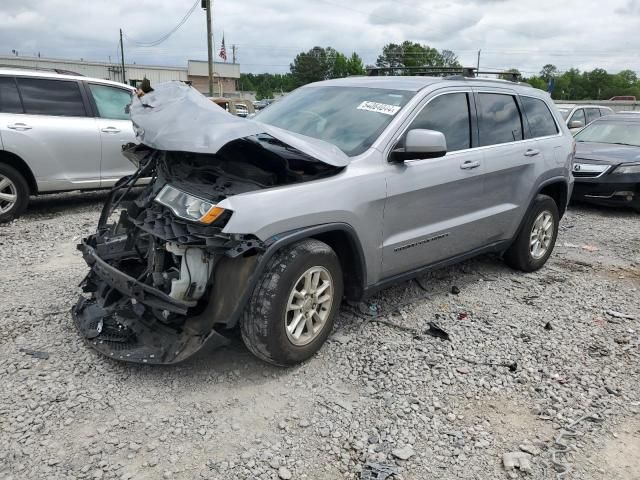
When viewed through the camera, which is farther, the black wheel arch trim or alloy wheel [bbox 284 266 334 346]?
alloy wheel [bbox 284 266 334 346]

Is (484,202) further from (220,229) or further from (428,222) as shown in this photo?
(220,229)

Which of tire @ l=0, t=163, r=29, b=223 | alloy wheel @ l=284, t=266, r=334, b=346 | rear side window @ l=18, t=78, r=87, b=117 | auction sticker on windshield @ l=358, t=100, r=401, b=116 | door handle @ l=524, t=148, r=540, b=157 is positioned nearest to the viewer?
alloy wheel @ l=284, t=266, r=334, b=346

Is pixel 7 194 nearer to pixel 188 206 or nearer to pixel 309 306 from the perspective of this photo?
pixel 188 206

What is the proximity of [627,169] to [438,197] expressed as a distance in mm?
6073

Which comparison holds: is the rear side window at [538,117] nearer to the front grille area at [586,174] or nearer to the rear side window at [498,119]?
the rear side window at [498,119]

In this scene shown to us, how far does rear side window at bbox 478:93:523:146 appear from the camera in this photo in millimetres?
4680

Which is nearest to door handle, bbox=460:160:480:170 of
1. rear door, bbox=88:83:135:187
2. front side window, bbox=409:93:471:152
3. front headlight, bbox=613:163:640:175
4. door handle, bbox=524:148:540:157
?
front side window, bbox=409:93:471:152

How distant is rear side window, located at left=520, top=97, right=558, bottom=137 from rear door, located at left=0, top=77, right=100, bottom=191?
524cm

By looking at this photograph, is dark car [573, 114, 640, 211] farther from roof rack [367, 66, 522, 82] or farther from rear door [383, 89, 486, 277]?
rear door [383, 89, 486, 277]

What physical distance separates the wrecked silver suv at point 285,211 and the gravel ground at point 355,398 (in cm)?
26

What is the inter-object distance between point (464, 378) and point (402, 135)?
1.70m

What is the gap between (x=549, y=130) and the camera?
5527mm

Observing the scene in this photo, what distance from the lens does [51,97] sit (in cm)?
700

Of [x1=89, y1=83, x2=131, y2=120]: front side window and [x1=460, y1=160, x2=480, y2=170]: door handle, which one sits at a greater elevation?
[x1=89, y1=83, x2=131, y2=120]: front side window
